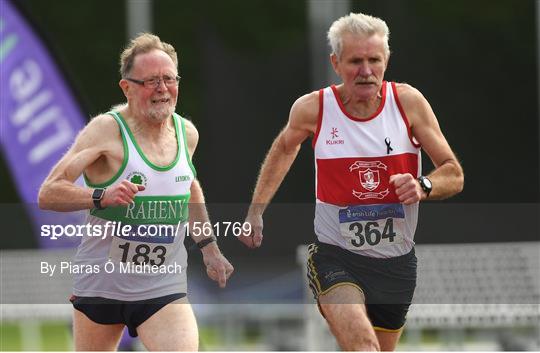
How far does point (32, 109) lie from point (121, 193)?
3.24 metres

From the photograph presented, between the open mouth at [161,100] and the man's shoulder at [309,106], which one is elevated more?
the open mouth at [161,100]

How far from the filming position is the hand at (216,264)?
22.9ft

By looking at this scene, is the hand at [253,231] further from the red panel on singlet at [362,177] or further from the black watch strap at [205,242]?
the red panel on singlet at [362,177]

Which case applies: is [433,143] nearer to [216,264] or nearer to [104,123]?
[216,264]

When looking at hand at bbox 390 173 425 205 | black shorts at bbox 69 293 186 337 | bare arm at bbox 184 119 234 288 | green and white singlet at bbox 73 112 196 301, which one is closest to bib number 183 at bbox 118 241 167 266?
green and white singlet at bbox 73 112 196 301

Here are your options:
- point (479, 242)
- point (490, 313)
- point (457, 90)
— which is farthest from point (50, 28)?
point (490, 313)

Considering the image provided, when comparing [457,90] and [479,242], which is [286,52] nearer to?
[457,90]

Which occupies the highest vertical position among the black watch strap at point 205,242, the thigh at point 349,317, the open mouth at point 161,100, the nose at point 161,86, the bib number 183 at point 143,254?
the nose at point 161,86

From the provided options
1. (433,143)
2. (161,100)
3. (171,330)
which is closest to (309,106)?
(433,143)

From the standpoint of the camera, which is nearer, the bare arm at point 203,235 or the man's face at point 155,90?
the man's face at point 155,90

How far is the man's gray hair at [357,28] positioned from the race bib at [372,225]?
0.73m

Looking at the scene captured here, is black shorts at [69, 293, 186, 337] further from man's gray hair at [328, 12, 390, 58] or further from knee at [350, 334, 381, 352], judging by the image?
man's gray hair at [328, 12, 390, 58]

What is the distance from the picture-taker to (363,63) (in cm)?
659

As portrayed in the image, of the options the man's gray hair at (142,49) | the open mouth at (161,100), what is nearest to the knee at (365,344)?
the open mouth at (161,100)
